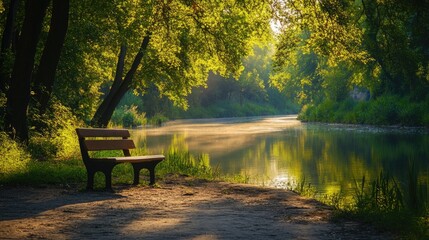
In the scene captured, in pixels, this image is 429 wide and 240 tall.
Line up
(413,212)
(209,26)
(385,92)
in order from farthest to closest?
(385,92) → (209,26) → (413,212)

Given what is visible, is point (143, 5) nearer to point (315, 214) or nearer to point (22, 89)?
point (22, 89)

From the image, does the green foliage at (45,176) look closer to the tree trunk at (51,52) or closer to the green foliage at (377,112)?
the tree trunk at (51,52)

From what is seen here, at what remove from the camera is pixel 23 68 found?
14914mm

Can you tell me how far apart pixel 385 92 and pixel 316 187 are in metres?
33.7

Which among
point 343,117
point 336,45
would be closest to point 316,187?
point 336,45

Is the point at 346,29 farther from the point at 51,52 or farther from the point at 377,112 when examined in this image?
the point at 377,112

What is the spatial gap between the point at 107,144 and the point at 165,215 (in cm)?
390

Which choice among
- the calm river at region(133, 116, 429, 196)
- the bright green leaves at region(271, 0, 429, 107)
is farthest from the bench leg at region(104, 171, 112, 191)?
the bright green leaves at region(271, 0, 429, 107)

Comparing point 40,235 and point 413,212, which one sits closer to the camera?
point 40,235

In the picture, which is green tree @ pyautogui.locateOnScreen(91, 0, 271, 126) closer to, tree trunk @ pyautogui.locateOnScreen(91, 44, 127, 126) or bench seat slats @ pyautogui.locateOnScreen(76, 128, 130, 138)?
tree trunk @ pyautogui.locateOnScreen(91, 44, 127, 126)

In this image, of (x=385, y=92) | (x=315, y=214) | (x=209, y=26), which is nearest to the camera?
(x=315, y=214)

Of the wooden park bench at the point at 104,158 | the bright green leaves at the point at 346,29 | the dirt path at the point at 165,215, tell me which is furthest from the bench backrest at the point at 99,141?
the bright green leaves at the point at 346,29

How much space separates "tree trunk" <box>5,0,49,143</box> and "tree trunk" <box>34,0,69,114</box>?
1697 millimetres

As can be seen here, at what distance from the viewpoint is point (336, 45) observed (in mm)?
16641
